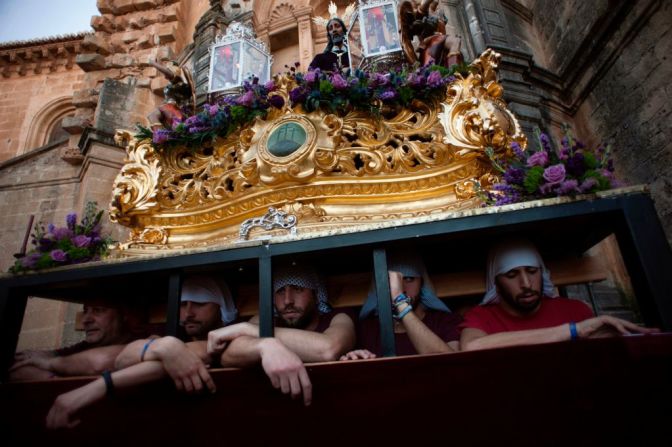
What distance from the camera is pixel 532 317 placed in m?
2.64

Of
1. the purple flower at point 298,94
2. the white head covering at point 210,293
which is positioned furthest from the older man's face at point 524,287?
the purple flower at point 298,94

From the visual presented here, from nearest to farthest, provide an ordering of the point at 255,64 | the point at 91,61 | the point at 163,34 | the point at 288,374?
the point at 288,374 < the point at 255,64 < the point at 91,61 < the point at 163,34

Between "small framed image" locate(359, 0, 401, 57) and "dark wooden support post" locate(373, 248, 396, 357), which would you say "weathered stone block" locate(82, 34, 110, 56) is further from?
"dark wooden support post" locate(373, 248, 396, 357)

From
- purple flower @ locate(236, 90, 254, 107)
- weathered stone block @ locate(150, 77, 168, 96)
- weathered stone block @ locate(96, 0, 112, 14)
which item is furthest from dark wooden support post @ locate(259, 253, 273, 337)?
weathered stone block @ locate(96, 0, 112, 14)

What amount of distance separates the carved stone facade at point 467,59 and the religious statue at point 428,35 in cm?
138

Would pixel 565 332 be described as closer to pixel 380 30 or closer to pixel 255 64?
pixel 380 30

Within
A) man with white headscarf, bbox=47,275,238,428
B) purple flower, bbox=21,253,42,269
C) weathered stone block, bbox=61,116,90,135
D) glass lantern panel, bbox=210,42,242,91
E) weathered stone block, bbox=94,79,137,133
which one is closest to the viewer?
man with white headscarf, bbox=47,275,238,428

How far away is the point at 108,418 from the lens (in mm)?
2152

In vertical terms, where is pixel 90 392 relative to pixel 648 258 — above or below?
below

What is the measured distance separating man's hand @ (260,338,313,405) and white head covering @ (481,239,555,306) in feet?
4.77

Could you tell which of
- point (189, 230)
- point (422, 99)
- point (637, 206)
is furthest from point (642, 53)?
point (189, 230)

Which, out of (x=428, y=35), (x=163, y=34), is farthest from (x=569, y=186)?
(x=163, y=34)

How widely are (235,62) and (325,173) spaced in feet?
9.12

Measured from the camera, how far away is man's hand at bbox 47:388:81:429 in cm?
189
